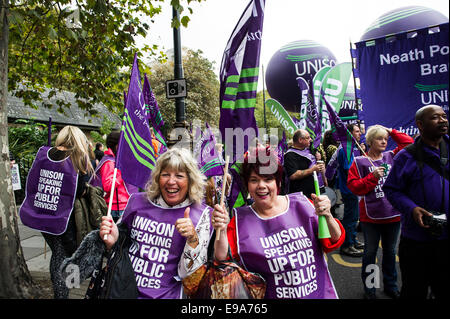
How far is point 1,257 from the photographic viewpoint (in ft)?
9.77

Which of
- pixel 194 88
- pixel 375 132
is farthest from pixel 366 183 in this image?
pixel 194 88

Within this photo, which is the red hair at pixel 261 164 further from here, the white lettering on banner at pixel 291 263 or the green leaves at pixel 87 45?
the green leaves at pixel 87 45

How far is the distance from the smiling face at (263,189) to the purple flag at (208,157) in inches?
57.2

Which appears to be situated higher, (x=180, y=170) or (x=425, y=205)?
(x=180, y=170)

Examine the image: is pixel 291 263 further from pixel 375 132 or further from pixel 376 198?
pixel 375 132

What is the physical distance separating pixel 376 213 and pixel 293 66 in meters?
12.1

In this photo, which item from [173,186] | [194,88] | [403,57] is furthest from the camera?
[194,88]

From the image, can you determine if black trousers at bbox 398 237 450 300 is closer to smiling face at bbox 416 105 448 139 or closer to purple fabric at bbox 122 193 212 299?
smiling face at bbox 416 105 448 139

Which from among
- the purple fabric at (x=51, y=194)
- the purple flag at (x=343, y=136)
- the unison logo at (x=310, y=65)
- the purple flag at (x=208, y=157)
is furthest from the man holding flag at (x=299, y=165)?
the unison logo at (x=310, y=65)

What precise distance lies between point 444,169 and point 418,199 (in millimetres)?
274

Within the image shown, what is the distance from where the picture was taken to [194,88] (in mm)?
24484

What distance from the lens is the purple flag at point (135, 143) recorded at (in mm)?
2193

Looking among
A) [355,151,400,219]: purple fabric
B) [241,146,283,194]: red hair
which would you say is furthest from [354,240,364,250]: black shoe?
[241,146,283,194]: red hair

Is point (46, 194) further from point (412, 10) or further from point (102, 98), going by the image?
point (412, 10)
